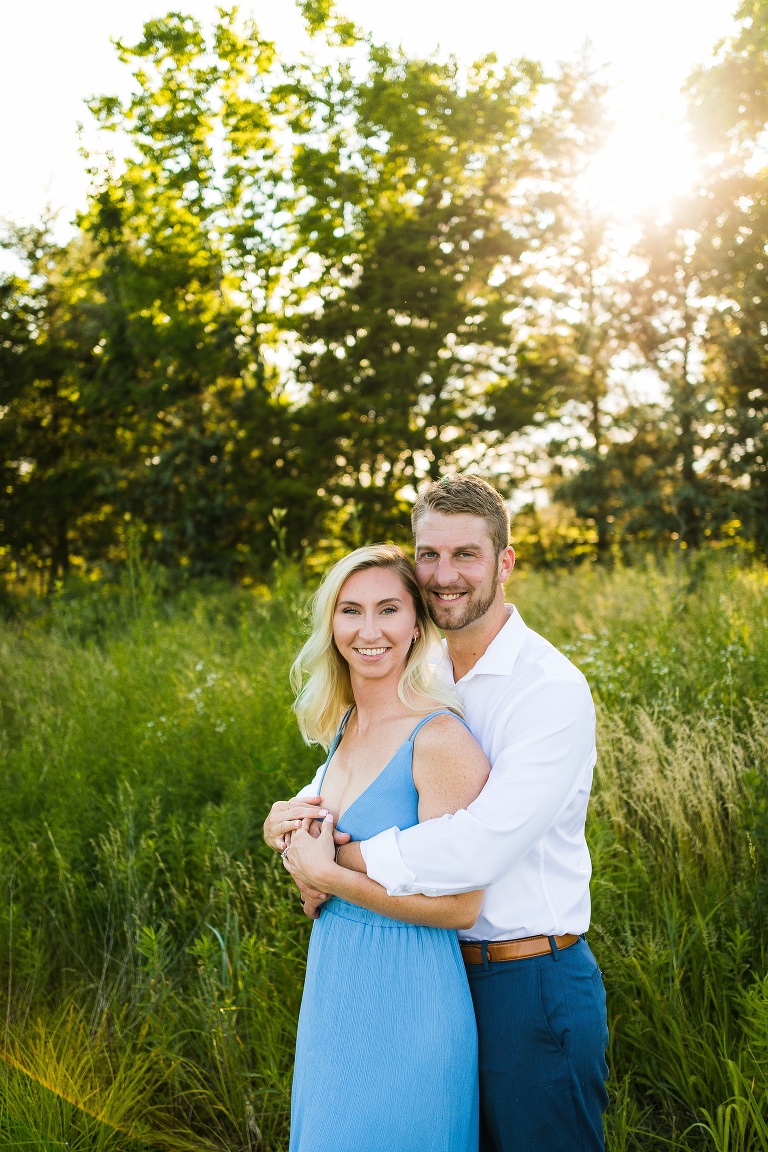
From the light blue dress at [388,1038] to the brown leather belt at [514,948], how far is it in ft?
0.28

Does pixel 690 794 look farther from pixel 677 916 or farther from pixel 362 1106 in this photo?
pixel 362 1106

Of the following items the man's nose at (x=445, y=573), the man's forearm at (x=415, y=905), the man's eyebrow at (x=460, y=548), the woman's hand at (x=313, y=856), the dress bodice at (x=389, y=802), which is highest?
the man's eyebrow at (x=460, y=548)

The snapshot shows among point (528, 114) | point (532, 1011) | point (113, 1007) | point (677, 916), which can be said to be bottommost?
point (113, 1007)

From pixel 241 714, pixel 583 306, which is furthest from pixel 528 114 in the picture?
pixel 241 714

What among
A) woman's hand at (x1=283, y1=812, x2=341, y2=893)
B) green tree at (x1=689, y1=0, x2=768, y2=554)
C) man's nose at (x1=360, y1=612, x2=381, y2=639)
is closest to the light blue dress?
woman's hand at (x1=283, y1=812, x2=341, y2=893)

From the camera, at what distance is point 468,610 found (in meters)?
2.63

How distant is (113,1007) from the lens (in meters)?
3.71

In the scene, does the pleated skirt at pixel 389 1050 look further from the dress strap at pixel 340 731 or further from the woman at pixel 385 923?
the dress strap at pixel 340 731

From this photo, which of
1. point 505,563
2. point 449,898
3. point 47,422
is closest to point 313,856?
point 449,898

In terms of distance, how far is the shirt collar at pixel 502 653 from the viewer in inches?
98.4

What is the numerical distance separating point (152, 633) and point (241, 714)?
2.10 m

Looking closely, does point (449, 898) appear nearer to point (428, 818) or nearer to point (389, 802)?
point (428, 818)

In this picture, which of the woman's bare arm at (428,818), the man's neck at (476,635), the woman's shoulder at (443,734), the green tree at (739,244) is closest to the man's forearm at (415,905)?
the woman's bare arm at (428,818)

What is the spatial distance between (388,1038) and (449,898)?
1.23ft
